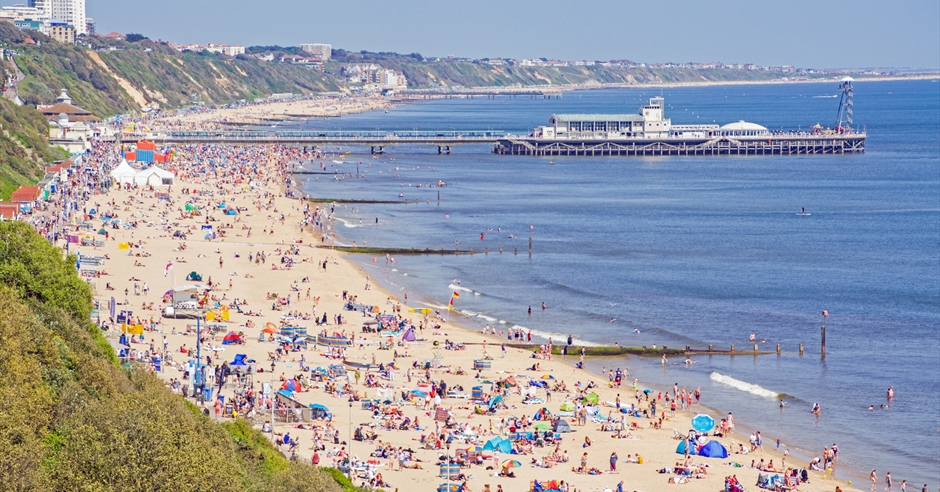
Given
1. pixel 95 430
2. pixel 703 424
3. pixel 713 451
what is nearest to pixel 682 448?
pixel 713 451

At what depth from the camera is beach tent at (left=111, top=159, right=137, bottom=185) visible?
70.2 m

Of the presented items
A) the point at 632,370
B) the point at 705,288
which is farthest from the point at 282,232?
the point at 632,370

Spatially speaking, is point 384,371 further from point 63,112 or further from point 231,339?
point 63,112

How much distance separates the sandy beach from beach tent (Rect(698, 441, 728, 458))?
0.54 ft

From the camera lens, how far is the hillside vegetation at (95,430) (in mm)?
13641

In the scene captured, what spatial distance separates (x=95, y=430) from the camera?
14828mm

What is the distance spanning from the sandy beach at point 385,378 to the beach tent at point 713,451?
0.16 m

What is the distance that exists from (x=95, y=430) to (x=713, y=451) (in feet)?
53.9

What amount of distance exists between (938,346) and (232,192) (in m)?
46.6

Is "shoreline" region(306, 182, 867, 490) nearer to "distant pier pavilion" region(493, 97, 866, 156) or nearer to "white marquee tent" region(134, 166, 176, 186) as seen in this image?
"white marquee tent" region(134, 166, 176, 186)

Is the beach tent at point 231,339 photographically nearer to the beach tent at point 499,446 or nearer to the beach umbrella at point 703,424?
the beach tent at point 499,446

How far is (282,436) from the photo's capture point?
26078 millimetres

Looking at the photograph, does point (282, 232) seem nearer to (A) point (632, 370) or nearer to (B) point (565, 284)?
(B) point (565, 284)

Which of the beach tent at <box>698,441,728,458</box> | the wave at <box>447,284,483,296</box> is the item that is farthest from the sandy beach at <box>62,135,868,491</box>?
the wave at <box>447,284,483,296</box>
